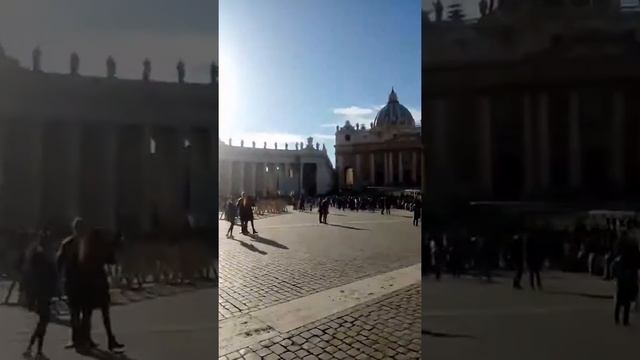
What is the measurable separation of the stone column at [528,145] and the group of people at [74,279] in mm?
3016

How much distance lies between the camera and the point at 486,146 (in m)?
3.30

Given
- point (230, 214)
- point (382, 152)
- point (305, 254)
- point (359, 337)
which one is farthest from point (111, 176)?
point (382, 152)

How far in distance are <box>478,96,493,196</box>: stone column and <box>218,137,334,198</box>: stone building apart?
5.73 feet

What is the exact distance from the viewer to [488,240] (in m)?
3.30

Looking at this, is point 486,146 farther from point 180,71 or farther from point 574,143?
point 180,71

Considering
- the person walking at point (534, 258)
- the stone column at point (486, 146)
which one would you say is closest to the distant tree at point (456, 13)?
the stone column at point (486, 146)

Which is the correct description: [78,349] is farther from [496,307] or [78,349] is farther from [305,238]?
[496,307]

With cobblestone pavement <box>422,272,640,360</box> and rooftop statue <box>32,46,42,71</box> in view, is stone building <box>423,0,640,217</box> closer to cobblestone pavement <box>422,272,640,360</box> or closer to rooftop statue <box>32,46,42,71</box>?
cobblestone pavement <box>422,272,640,360</box>

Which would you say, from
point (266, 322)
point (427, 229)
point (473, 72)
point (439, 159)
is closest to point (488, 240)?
point (427, 229)

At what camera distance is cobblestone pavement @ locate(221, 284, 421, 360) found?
3873 mm

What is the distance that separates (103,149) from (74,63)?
2.05 feet

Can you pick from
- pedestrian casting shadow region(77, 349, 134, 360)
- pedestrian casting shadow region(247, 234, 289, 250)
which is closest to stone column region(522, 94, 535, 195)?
pedestrian casting shadow region(247, 234, 289, 250)

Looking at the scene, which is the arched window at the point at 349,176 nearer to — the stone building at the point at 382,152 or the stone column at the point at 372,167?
the stone building at the point at 382,152

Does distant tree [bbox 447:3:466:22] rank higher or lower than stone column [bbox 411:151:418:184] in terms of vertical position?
higher
